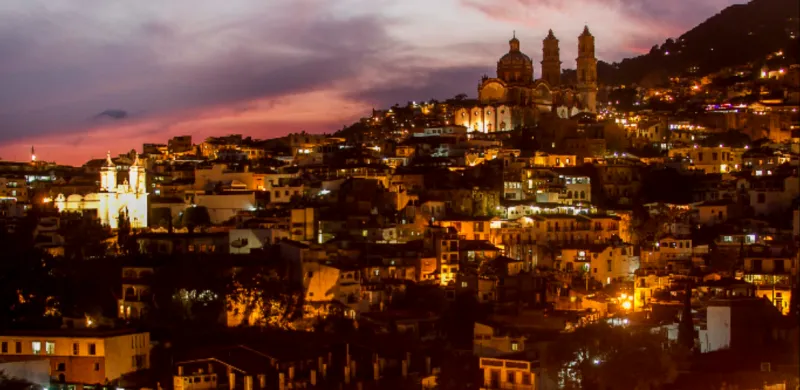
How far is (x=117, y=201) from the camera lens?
23562 millimetres

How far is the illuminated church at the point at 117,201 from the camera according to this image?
2336cm

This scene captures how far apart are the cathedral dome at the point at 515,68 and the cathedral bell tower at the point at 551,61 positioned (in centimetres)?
236

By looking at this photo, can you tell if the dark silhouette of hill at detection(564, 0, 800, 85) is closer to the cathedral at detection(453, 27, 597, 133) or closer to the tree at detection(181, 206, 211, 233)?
the cathedral at detection(453, 27, 597, 133)

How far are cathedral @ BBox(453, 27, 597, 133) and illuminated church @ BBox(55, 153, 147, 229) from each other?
11329 mm

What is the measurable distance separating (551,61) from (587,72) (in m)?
1.27

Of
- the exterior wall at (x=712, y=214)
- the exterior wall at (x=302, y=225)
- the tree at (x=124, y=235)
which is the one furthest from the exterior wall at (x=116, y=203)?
the exterior wall at (x=712, y=214)

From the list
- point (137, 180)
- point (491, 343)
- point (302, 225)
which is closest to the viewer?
point (491, 343)

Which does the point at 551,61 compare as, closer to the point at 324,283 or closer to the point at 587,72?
the point at 587,72

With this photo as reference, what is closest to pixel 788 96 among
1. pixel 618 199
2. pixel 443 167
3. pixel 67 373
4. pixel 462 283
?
pixel 618 199

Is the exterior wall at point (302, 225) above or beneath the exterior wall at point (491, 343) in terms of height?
above

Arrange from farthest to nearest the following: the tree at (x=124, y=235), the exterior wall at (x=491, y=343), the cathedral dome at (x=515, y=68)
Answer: the cathedral dome at (x=515, y=68) < the tree at (x=124, y=235) < the exterior wall at (x=491, y=343)

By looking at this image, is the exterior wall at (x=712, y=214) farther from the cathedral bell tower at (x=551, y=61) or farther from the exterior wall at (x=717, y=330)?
the cathedral bell tower at (x=551, y=61)

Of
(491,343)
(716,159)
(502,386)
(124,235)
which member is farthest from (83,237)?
(716,159)

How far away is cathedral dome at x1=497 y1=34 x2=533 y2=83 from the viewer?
115 feet
